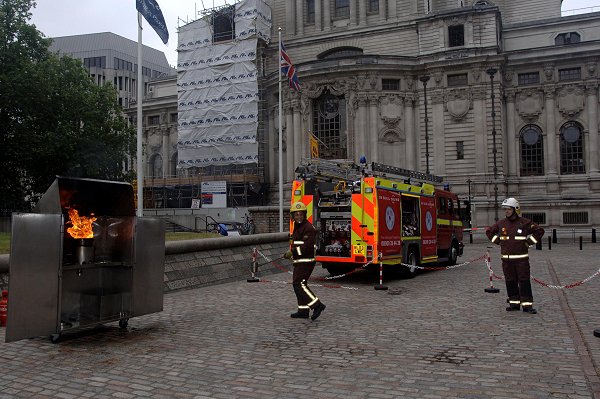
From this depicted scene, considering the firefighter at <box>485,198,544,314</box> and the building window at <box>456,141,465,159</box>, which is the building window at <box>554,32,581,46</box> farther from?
the firefighter at <box>485,198,544,314</box>

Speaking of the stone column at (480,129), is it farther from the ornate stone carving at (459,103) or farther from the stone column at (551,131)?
the stone column at (551,131)

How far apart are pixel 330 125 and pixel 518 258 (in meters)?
39.4

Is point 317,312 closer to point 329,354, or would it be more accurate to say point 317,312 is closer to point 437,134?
point 329,354

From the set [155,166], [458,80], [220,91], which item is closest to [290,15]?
[220,91]

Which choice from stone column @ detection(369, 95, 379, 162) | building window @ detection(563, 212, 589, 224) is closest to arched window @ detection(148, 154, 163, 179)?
stone column @ detection(369, 95, 379, 162)

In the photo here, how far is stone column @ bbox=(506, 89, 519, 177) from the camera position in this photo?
46594 mm

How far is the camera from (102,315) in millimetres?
8477

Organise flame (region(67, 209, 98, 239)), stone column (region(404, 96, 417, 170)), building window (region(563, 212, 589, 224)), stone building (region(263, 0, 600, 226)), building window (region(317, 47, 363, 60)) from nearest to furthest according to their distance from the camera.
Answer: flame (region(67, 209, 98, 239)) → building window (region(563, 212, 589, 224)) → stone building (region(263, 0, 600, 226)) → stone column (region(404, 96, 417, 170)) → building window (region(317, 47, 363, 60))

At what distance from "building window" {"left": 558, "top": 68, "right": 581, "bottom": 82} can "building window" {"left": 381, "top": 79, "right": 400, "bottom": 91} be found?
43.3 feet

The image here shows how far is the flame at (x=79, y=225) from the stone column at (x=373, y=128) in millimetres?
39345

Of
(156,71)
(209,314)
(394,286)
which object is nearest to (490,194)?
(394,286)

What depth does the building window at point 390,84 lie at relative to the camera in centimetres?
4725

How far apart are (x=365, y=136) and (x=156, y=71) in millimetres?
77554

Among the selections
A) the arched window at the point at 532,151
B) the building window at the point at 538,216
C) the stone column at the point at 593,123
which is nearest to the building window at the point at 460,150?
the arched window at the point at 532,151
